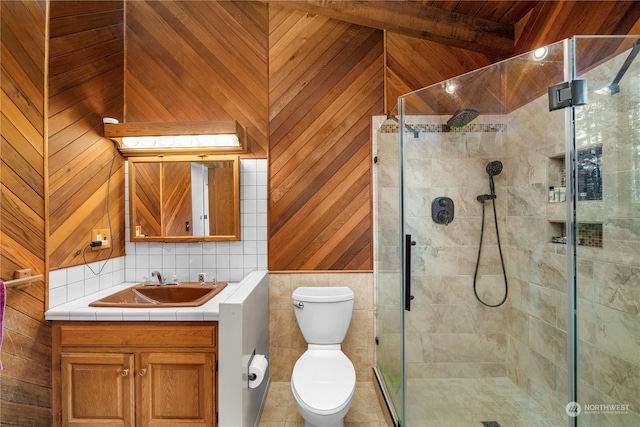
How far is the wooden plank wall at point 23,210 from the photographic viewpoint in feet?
4.71

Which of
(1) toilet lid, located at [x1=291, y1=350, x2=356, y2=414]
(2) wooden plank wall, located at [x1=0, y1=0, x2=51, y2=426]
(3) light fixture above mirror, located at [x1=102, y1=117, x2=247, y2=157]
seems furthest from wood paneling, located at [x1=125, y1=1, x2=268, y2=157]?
(1) toilet lid, located at [x1=291, y1=350, x2=356, y2=414]

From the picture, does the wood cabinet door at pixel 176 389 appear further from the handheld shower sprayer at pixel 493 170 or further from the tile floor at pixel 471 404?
the handheld shower sprayer at pixel 493 170

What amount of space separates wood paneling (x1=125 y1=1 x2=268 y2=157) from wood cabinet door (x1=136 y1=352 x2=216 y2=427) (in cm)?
151

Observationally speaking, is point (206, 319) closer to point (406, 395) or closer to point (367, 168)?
point (406, 395)

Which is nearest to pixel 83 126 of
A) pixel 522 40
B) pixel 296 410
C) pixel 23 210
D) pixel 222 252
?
pixel 23 210

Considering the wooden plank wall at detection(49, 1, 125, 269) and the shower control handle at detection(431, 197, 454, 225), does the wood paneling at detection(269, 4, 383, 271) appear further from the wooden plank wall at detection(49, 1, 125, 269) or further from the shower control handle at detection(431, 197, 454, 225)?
the wooden plank wall at detection(49, 1, 125, 269)

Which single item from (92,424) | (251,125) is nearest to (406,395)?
(92,424)

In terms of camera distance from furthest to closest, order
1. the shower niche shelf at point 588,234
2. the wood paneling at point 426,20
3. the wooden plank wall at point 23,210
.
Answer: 1. the wood paneling at point 426,20
2. the wooden plank wall at point 23,210
3. the shower niche shelf at point 588,234

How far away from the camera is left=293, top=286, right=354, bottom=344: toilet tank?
2.01 m

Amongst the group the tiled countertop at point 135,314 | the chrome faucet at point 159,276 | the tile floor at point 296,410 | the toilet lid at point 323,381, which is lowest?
the tile floor at point 296,410

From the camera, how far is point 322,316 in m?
2.01

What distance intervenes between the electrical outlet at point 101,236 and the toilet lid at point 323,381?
1563 millimetres

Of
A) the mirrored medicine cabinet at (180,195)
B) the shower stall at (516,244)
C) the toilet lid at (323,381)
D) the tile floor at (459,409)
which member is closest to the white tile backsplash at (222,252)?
the mirrored medicine cabinet at (180,195)

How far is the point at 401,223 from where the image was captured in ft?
5.98
